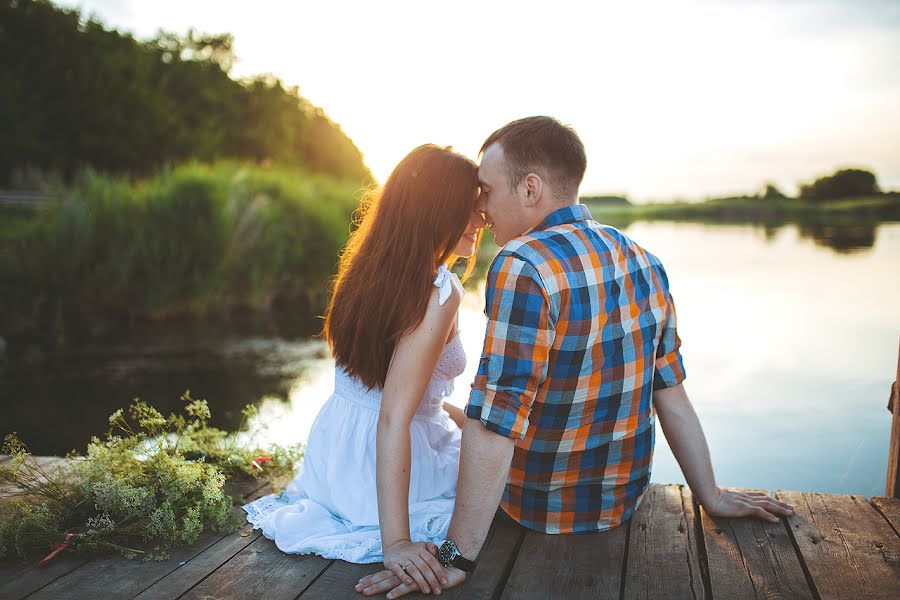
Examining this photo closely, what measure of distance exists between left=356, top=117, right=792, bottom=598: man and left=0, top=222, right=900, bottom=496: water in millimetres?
1715

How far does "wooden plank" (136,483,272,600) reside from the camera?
6.72 ft

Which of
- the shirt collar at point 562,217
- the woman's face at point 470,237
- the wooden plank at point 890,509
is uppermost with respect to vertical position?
the shirt collar at point 562,217

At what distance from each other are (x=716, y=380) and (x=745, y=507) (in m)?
5.89

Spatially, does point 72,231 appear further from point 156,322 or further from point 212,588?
point 212,588

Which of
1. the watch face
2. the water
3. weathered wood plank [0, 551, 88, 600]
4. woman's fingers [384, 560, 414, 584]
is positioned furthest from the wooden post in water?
weathered wood plank [0, 551, 88, 600]

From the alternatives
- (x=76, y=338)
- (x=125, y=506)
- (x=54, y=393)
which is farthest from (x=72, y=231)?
(x=125, y=506)

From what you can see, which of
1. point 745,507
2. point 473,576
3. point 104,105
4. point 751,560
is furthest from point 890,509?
point 104,105

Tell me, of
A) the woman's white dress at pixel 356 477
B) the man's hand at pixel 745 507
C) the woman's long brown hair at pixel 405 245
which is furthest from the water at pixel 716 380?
the man's hand at pixel 745 507

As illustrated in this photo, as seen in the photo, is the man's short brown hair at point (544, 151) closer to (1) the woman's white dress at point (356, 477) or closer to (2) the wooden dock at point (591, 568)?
(1) the woman's white dress at point (356, 477)

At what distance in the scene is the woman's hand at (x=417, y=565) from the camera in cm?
199

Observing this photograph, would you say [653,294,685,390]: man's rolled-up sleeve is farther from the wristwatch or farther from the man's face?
the wristwatch

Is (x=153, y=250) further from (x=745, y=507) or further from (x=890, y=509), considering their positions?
(x=890, y=509)

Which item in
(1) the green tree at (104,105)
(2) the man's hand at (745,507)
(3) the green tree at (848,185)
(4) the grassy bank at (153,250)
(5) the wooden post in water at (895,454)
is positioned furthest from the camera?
(1) the green tree at (104,105)

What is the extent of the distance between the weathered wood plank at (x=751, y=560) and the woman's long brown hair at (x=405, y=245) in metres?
1.17
